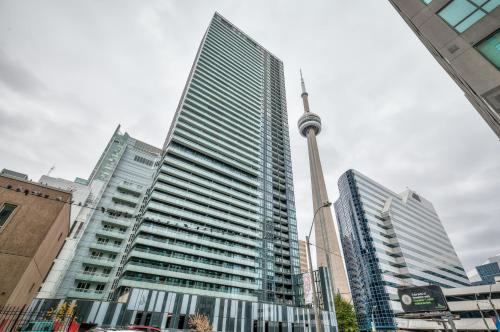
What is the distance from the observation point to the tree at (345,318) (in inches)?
2052

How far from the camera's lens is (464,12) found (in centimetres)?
1102

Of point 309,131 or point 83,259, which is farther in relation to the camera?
point 309,131

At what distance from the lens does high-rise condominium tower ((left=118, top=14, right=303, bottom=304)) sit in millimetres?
53938

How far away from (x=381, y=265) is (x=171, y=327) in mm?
64491

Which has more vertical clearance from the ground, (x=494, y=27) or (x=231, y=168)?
(x=231, y=168)

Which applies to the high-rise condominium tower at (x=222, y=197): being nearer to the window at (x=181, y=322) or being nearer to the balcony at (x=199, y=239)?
the balcony at (x=199, y=239)

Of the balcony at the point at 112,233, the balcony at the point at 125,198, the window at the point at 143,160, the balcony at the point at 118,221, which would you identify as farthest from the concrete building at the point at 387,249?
the balcony at the point at 125,198

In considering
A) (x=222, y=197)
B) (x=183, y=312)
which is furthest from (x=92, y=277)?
(x=222, y=197)

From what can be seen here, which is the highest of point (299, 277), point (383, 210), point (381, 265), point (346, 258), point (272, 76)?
point (272, 76)

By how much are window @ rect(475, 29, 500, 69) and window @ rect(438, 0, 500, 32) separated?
3.49 ft

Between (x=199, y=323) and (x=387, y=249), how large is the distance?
68.3 m

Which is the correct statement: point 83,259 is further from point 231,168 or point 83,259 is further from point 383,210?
point 383,210

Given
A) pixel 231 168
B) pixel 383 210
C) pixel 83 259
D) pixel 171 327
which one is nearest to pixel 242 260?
pixel 171 327

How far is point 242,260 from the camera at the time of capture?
62.8 metres
